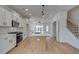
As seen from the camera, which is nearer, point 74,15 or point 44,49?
point 44,49

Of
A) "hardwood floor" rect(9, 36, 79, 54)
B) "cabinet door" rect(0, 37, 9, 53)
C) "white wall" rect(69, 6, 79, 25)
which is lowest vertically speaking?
"hardwood floor" rect(9, 36, 79, 54)

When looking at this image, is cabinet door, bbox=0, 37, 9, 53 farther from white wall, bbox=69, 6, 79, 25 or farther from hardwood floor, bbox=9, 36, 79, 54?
white wall, bbox=69, 6, 79, 25

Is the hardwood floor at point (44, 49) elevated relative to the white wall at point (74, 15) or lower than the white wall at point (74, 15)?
lower

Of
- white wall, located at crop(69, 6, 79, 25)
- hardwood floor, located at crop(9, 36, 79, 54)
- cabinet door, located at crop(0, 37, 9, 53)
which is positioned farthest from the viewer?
white wall, located at crop(69, 6, 79, 25)

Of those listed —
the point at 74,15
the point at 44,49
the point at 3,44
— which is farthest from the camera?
the point at 74,15

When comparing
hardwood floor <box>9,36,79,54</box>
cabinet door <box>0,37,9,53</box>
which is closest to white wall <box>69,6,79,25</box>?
hardwood floor <box>9,36,79,54</box>

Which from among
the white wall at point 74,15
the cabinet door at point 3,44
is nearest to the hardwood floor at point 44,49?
the cabinet door at point 3,44

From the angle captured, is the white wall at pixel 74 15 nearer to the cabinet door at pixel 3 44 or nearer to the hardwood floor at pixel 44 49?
the hardwood floor at pixel 44 49

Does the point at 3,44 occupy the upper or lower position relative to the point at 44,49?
upper

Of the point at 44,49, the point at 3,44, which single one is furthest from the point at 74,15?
the point at 3,44

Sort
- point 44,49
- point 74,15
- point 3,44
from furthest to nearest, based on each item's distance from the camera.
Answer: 1. point 74,15
2. point 44,49
3. point 3,44

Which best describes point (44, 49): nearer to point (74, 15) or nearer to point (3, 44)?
point (3, 44)
